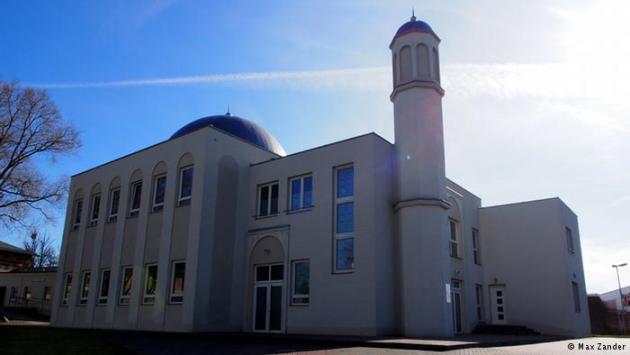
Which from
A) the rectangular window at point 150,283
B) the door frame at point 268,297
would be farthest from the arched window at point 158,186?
the door frame at point 268,297

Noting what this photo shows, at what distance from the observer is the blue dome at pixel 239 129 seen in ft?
81.8

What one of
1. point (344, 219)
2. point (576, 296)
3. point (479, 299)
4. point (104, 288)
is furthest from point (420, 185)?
point (104, 288)

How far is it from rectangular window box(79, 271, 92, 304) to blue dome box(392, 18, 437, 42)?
18.0 metres

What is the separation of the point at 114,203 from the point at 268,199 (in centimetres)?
862

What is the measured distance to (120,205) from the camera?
75.7 ft

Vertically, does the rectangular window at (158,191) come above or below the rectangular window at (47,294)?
above

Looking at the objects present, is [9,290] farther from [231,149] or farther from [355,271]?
[355,271]

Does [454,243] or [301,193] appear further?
[454,243]

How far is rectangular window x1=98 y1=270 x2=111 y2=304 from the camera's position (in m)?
22.5

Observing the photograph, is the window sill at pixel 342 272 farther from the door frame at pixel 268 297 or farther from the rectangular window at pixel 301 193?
the rectangular window at pixel 301 193

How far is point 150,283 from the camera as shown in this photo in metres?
20.5

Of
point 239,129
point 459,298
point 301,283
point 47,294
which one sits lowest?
point 459,298

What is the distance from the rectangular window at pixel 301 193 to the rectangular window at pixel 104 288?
9863 millimetres

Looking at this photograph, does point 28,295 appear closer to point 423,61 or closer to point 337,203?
point 337,203
